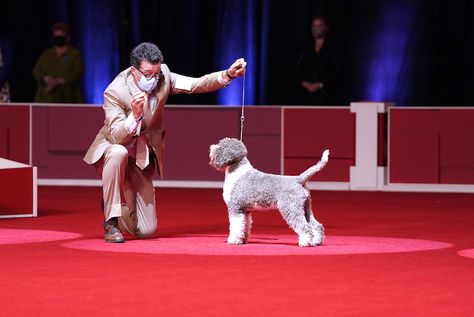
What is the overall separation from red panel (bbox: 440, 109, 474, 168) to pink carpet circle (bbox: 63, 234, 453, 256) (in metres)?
5.20

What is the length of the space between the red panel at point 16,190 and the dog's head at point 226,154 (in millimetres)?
2480

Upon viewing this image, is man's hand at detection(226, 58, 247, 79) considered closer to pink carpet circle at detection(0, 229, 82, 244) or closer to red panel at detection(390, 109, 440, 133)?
pink carpet circle at detection(0, 229, 82, 244)

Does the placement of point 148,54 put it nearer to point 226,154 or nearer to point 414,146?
point 226,154

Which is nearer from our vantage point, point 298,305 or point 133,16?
point 298,305

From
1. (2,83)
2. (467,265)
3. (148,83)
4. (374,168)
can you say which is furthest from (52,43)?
(467,265)

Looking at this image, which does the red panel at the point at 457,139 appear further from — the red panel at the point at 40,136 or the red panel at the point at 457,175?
the red panel at the point at 40,136

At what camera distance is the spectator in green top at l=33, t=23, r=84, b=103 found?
13.9 meters

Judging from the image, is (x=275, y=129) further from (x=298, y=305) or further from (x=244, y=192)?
(x=298, y=305)

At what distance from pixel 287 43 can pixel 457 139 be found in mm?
2778

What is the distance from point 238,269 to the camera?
6.06 m

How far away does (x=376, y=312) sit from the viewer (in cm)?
479

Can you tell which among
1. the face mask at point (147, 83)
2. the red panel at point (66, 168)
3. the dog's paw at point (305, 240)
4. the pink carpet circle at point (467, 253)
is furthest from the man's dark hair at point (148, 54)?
the red panel at point (66, 168)

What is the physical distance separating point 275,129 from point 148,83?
5904 millimetres

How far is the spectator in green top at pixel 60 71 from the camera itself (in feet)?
45.5
